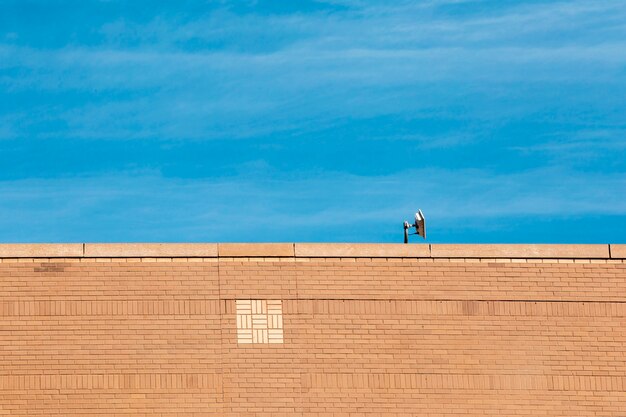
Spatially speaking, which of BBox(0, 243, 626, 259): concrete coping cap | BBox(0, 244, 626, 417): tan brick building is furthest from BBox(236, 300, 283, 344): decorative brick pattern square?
BBox(0, 243, 626, 259): concrete coping cap

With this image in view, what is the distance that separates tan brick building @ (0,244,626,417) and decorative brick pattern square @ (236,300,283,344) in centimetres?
2

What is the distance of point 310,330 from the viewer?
22047mm

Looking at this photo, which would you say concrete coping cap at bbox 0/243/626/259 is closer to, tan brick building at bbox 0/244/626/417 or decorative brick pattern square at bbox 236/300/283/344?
tan brick building at bbox 0/244/626/417

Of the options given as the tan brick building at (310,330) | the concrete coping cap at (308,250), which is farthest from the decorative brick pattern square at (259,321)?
the concrete coping cap at (308,250)

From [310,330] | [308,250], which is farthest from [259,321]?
[308,250]

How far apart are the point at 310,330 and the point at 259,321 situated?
2.88 feet

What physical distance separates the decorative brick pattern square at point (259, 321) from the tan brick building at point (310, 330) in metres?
0.02

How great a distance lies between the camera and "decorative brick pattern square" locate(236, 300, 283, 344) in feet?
72.0

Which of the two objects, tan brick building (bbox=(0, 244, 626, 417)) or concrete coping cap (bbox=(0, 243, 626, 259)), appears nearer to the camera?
tan brick building (bbox=(0, 244, 626, 417))

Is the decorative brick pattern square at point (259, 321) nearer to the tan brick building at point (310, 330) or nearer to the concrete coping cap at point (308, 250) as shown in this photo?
the tan brick building at point (310, 330)

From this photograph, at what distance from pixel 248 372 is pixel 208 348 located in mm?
783

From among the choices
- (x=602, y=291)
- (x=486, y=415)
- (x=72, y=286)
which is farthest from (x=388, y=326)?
(x=72, y=286)

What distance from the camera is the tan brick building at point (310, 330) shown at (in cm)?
2156

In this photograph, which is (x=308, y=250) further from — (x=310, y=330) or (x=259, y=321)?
(x=259, y=321)
